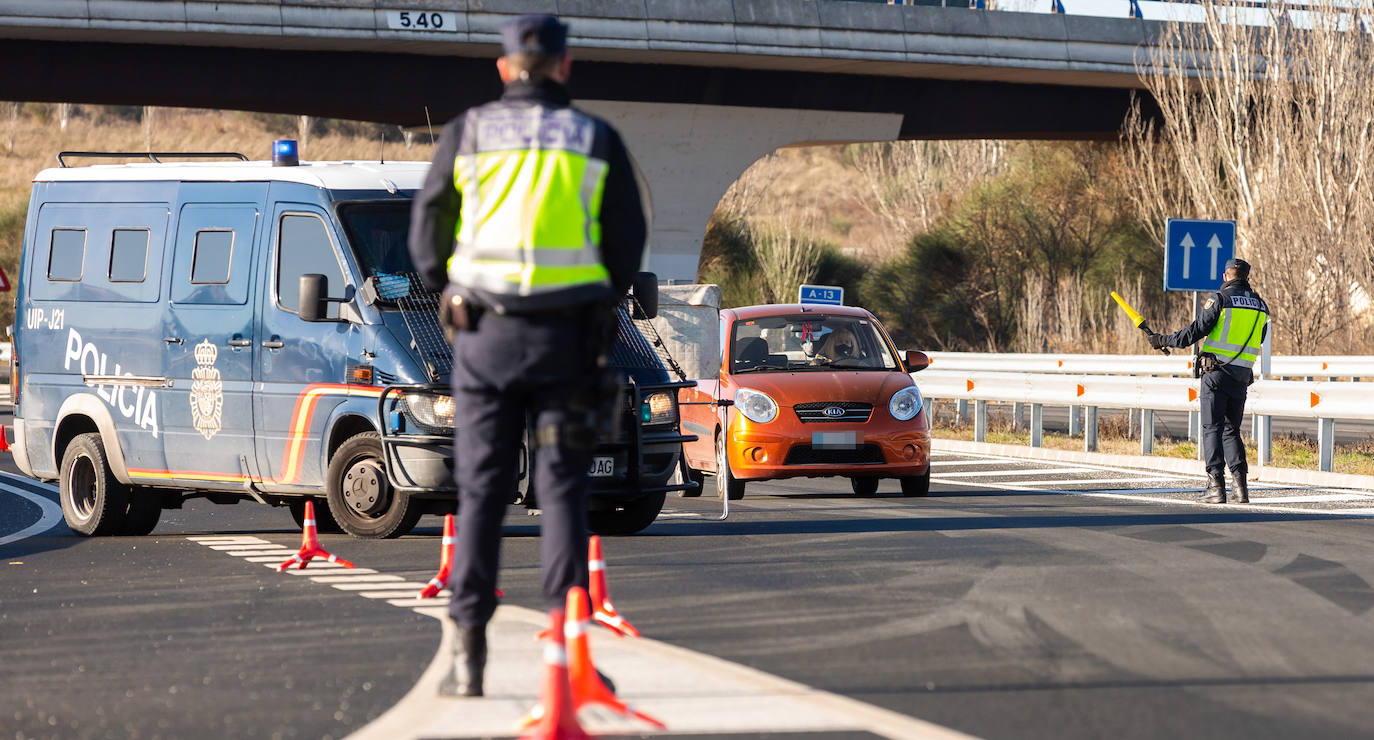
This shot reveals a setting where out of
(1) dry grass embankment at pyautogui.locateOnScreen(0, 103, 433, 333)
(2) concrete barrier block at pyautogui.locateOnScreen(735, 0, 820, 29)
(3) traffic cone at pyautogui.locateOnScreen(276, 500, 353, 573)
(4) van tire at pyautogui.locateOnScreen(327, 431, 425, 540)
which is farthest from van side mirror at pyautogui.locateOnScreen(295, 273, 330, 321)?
(1) dry grass embankment at pyautogui.locateOnScreen(0, 103, 433, 333)

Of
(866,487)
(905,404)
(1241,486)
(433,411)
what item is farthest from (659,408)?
(1241,486)

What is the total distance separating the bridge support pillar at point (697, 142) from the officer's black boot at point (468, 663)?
32.9 meters

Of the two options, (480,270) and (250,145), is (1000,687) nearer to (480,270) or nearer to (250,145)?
(480,270)

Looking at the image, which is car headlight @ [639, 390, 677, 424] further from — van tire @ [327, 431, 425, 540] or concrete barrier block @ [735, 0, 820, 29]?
concrete barrier block @ [735, 0, 820, 29]

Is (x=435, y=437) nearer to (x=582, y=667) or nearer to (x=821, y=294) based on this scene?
(x=582, y=667)

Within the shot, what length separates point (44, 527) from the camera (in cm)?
1315

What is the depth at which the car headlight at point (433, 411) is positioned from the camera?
10.8 meters

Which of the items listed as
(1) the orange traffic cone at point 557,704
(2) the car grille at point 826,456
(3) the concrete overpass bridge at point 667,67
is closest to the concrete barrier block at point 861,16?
(3) the concrete overpass bridge at point 667,67

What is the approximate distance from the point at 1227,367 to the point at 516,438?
32.4 feet

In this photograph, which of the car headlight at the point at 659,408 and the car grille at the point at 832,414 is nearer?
the car headlight at the point at 659,408

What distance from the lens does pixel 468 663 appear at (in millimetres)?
5785

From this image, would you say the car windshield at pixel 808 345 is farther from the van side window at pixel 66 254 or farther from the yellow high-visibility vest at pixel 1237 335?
the van side window at pixel 66 254

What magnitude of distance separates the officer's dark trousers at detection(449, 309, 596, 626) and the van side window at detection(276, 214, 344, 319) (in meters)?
5.98

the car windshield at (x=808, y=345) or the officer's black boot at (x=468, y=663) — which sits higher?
the car windshield at (x=808, y=345)
